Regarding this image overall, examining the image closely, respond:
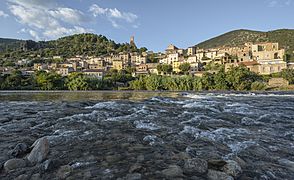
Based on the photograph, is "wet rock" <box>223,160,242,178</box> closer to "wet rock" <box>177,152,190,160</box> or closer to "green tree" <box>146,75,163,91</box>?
"wet rock" <box>177,152,190,160</box>

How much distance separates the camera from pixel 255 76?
78.4 m

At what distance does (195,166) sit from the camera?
23.5 ft

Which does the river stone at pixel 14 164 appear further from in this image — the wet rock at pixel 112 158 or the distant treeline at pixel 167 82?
the distant treeline at pixel 167 82

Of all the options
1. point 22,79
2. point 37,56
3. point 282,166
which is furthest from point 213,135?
point 37,56

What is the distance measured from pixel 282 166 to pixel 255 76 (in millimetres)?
77792

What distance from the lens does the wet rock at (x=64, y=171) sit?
651 cm

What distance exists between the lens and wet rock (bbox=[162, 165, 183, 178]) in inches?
263

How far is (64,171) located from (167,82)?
79370 mm

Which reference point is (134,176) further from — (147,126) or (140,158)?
(147,126)

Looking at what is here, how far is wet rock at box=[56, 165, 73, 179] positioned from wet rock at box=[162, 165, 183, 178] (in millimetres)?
2696

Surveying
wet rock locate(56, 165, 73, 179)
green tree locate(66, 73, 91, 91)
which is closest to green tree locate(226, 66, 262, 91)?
green tree locate(66, 73, 91, 91)

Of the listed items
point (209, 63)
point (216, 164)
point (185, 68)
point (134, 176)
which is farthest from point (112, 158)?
point (209, 63)

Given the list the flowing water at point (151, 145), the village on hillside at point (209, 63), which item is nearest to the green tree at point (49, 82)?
the village on hillside at point (209, 63)

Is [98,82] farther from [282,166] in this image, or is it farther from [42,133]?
[282,166]
